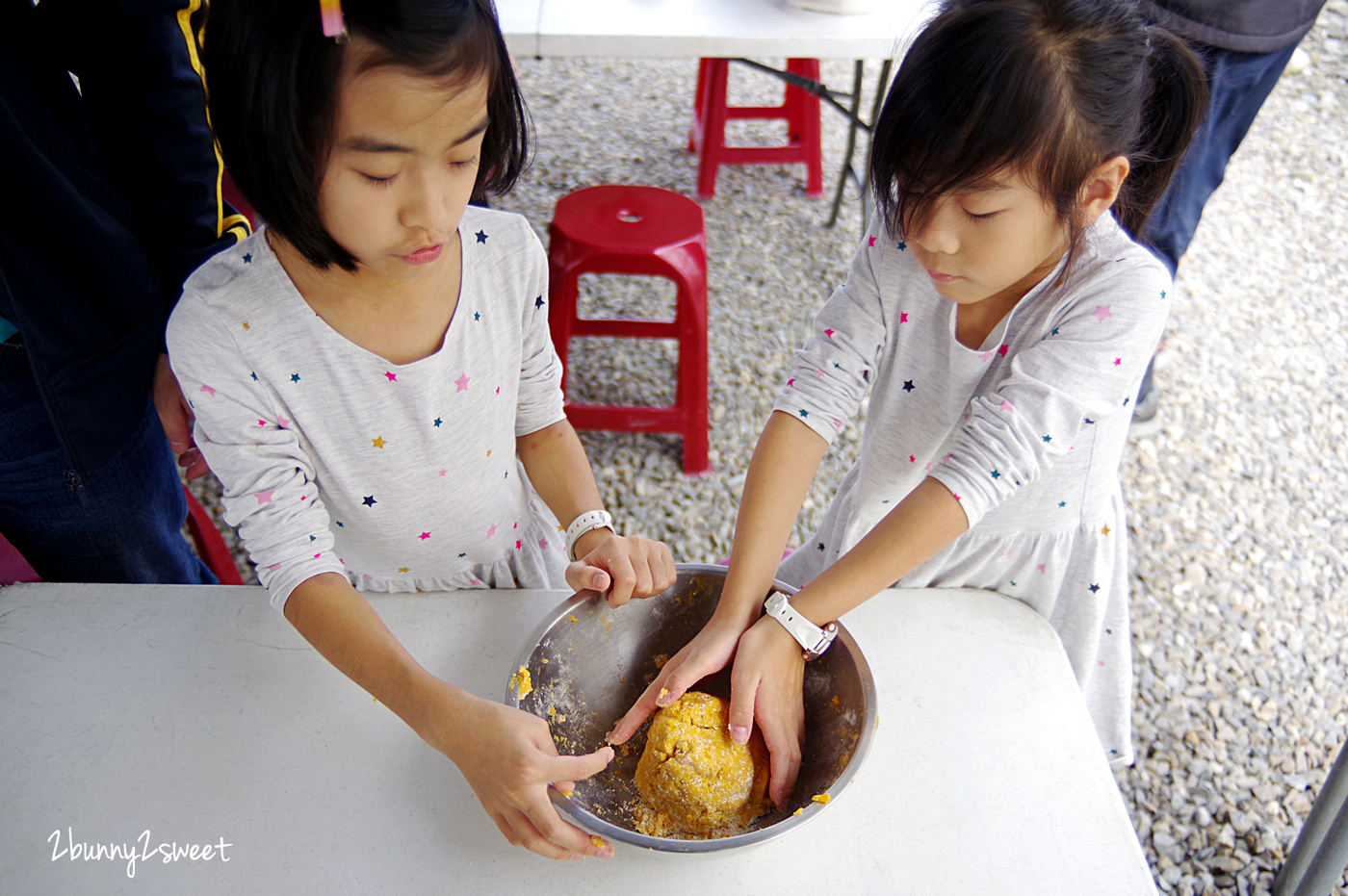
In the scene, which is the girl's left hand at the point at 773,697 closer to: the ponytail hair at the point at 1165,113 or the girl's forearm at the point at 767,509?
the girl's forearm at the point at 767,509

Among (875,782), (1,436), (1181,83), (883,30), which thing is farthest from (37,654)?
(883,30)

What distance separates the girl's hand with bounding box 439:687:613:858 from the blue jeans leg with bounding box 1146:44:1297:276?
4.79ft

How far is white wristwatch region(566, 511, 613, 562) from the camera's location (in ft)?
3.45

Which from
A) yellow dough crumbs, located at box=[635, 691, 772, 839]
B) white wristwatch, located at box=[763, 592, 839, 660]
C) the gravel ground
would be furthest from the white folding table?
yellow dough crumbs, located at box=[635, 691, 772, 839]

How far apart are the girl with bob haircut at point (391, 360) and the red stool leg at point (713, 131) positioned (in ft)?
7.52

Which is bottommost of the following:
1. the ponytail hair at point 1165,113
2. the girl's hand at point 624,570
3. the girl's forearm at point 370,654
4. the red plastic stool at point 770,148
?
the red plastic stool at point 770,148

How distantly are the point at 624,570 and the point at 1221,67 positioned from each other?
1543 mm

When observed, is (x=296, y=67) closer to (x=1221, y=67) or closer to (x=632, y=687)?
(x=632, y=687)

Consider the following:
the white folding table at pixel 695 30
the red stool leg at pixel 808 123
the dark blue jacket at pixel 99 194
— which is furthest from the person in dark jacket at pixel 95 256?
the red stool leg at pixel 808 123

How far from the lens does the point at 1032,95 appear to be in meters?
0.81

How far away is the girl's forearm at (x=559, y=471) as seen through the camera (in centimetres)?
111

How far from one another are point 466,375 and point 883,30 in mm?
1737

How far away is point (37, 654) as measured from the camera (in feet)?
2.96

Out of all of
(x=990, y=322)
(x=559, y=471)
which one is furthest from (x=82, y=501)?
(x=990, y=322)
